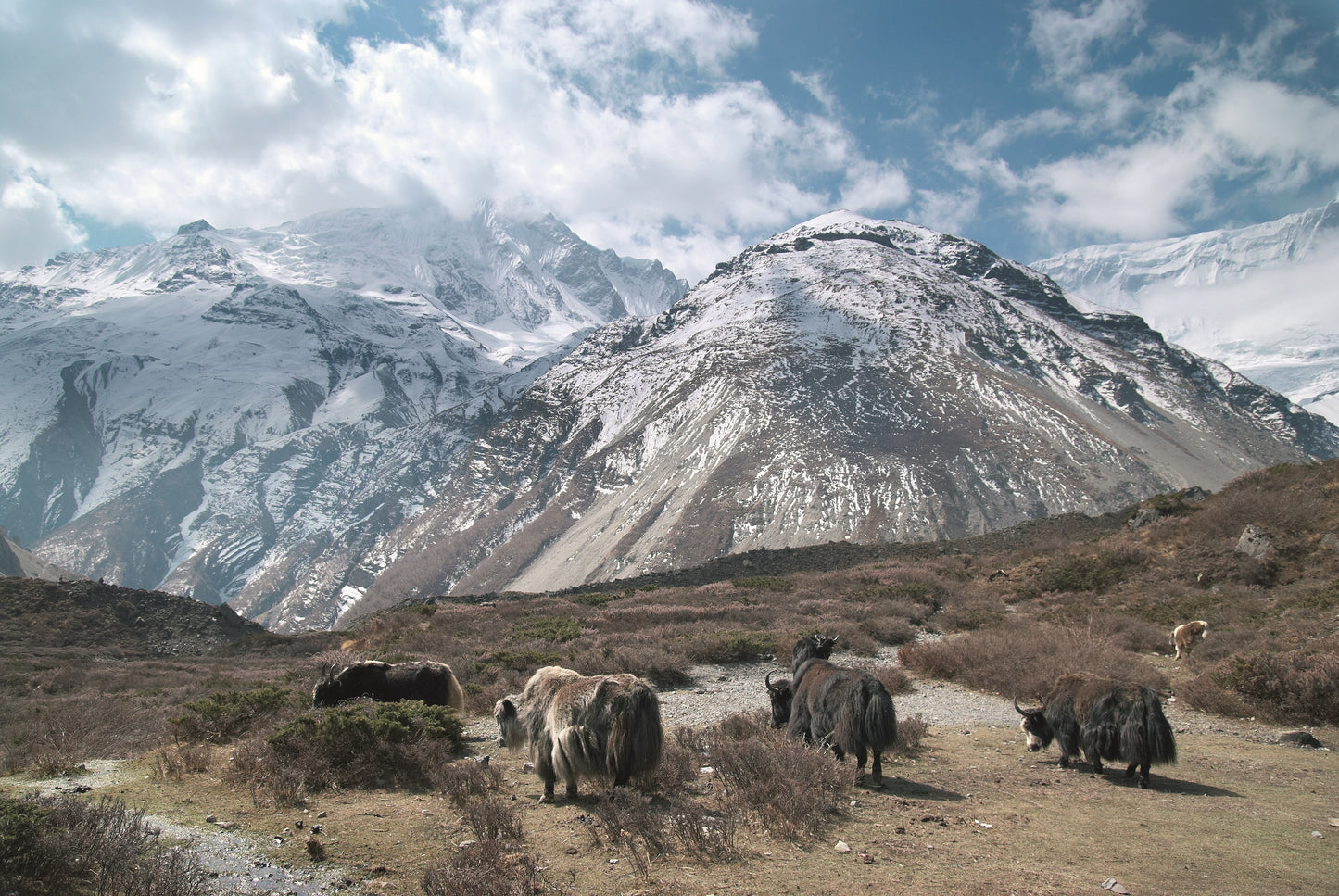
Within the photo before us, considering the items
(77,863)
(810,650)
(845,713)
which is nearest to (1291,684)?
(810,650)

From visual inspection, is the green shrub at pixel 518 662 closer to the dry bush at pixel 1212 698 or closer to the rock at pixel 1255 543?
the dry bush at pixel 1212 698

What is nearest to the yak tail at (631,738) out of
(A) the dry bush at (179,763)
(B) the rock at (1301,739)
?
(A) the dry bush at (179,763)


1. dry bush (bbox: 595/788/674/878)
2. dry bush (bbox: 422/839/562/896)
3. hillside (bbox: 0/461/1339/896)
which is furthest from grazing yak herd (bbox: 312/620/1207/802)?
dry bush (bbox: 422/839/562/896)

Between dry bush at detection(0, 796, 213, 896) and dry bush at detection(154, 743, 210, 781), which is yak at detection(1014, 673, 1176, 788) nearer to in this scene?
dry bush at detection(0, 796, 213, 896)

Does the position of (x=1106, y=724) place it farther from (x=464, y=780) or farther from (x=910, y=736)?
(x=464, y=780)

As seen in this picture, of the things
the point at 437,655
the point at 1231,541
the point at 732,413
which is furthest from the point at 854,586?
the point at 732,413

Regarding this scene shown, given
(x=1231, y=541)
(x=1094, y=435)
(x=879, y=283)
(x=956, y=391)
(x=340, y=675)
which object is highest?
(x=879, y=283)

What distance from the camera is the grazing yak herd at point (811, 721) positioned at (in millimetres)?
6621

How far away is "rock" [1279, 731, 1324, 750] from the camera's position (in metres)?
9.25

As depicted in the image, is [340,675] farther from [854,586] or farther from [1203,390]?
[1203,390]

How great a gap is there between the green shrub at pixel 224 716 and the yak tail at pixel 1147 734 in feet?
39.2

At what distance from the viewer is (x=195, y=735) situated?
956cm

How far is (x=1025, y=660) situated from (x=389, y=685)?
12.3 metres

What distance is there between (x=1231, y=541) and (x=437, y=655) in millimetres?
26486
